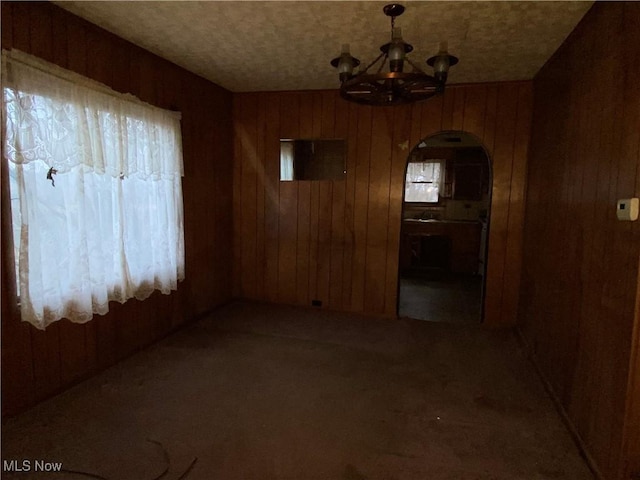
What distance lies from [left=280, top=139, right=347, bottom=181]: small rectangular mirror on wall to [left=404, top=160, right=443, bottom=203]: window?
10.2 feet

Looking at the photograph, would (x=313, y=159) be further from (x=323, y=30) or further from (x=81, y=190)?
(x=81, y=190)

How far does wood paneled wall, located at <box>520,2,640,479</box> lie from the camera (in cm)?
157

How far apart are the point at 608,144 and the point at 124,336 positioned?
10.9 feet

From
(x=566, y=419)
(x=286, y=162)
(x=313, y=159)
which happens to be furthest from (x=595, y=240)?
(x=286, y=162)

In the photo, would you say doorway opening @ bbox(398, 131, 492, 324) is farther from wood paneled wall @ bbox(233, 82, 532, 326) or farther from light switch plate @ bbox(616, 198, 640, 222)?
light switch plate @ bbox(616, 198, 640, 222)

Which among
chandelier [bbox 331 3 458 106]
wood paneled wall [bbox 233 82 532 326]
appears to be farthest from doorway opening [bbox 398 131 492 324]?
chandelier [bbox 331 3 458 106]

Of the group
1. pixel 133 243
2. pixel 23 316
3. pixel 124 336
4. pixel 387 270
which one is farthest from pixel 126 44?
pixel 387 270

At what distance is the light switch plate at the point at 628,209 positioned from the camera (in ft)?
4.99

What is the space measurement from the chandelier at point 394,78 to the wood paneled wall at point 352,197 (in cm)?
161

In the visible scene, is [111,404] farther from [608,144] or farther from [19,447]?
[608,144]

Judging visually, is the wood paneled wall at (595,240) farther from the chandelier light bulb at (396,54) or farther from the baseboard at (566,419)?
the chandelier light bulb at (396,54)

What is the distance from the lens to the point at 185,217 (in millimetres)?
3533

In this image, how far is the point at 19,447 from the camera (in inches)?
74.2

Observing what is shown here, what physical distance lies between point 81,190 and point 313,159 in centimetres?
239
